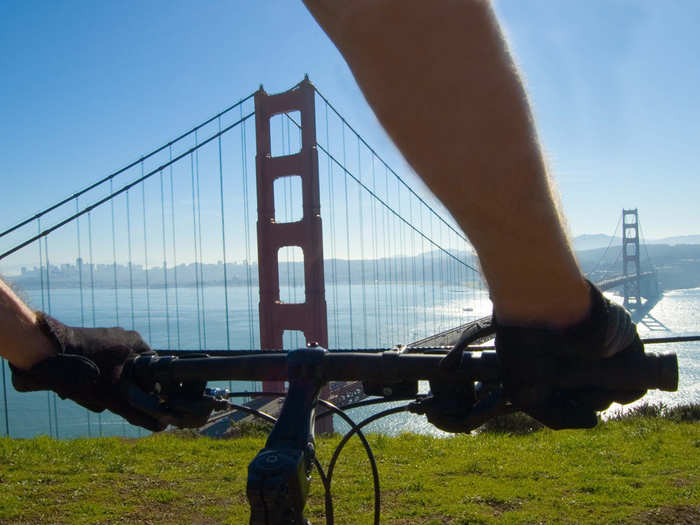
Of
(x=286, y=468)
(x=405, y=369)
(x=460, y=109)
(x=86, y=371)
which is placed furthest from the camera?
(x=86, y=371)

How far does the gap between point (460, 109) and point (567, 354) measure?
35 cm

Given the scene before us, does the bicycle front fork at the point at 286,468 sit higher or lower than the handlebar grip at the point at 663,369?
lower

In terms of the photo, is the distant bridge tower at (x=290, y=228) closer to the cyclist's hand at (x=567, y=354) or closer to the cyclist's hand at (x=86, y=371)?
the cyclist's hand at (x=86, y=371)

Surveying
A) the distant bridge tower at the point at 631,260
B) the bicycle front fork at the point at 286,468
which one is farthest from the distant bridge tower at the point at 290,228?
the distant bridge tower at the point at 631,260

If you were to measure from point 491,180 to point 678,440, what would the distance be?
5.17m

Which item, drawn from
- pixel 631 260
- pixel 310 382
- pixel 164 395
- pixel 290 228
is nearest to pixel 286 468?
pixel 310 382

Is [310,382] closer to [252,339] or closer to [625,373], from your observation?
[625,373]

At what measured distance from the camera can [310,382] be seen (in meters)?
0.77

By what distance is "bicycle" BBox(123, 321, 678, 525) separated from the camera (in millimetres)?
582

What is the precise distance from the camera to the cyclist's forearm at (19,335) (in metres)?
0.95

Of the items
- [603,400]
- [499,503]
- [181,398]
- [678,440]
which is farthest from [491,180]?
[678,440]

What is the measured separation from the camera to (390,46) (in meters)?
0.43

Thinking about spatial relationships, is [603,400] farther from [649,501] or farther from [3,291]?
[649,501]

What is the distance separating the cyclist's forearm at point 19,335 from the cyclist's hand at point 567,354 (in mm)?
806
